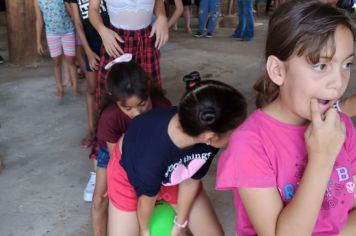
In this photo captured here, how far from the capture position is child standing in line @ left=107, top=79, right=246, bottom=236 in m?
1.41

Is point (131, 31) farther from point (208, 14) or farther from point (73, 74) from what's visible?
point (208, 14)

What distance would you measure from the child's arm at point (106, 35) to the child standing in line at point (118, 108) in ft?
1.02


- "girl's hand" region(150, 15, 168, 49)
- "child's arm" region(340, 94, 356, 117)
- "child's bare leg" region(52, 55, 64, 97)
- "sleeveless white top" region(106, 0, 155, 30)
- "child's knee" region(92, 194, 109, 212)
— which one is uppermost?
"sleeveless white top" region(106, 0, 155, 30)

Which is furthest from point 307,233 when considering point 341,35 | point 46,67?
point 46,67

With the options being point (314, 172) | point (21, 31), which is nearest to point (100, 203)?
point (314, 172)

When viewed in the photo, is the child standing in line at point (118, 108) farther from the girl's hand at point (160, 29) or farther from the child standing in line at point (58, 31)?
the child standing in line at point (58, 31)

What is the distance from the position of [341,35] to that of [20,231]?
178 cm

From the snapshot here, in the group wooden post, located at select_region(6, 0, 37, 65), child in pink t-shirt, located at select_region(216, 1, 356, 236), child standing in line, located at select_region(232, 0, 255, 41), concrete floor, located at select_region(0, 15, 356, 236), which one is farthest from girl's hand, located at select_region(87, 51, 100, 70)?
child standing in line, located at select_region(232, 0, 255, 41)

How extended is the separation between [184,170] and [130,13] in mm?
926

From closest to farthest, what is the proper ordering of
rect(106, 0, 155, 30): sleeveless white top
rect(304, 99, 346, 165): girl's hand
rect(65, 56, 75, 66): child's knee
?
rect(304, 99, 346, 165): girl's hand, rect(106, 0, 155, 30): sleeveless white top, rect(65, 56, 75, 66): child's knee

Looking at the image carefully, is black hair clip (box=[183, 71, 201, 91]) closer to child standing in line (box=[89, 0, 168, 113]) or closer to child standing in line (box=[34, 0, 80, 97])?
child standing in line (box=[89, 0, 168, 113])

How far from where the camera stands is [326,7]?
1.08 metres

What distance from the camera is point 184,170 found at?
1644mm

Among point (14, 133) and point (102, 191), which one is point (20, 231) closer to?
point (102, 191)
